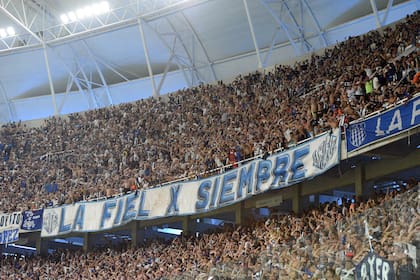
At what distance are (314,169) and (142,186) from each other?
9.71m

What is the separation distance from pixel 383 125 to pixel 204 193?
840 cm

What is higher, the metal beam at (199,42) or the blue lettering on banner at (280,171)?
the metal beam at (199,42)

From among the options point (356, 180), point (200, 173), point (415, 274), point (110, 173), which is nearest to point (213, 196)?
point (200, 173)

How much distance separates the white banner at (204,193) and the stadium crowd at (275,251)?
Answer: 3.88 feet

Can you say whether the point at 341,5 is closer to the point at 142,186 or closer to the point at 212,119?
the point at 212,119

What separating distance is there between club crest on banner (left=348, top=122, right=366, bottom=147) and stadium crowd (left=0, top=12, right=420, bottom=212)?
608 mm

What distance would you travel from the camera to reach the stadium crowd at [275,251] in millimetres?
11445

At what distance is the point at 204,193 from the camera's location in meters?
22.2

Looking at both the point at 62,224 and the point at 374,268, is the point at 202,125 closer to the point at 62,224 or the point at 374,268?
the point at 62,224

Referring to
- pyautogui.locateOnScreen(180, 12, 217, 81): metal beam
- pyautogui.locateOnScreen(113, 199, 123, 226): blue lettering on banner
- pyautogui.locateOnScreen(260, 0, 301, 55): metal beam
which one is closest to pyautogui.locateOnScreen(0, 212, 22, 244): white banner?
pyautogui.locateOnScreen(113, 199, 123, 226): blue lettering on banner

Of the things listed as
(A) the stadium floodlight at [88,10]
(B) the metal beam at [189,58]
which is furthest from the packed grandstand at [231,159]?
(A) the stadium floodlight at [88,10]

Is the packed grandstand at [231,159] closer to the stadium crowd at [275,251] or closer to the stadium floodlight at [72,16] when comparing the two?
the stadium crowd at [275,251]

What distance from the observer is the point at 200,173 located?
22.8 meters

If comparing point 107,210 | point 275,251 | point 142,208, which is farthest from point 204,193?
point 275,251
